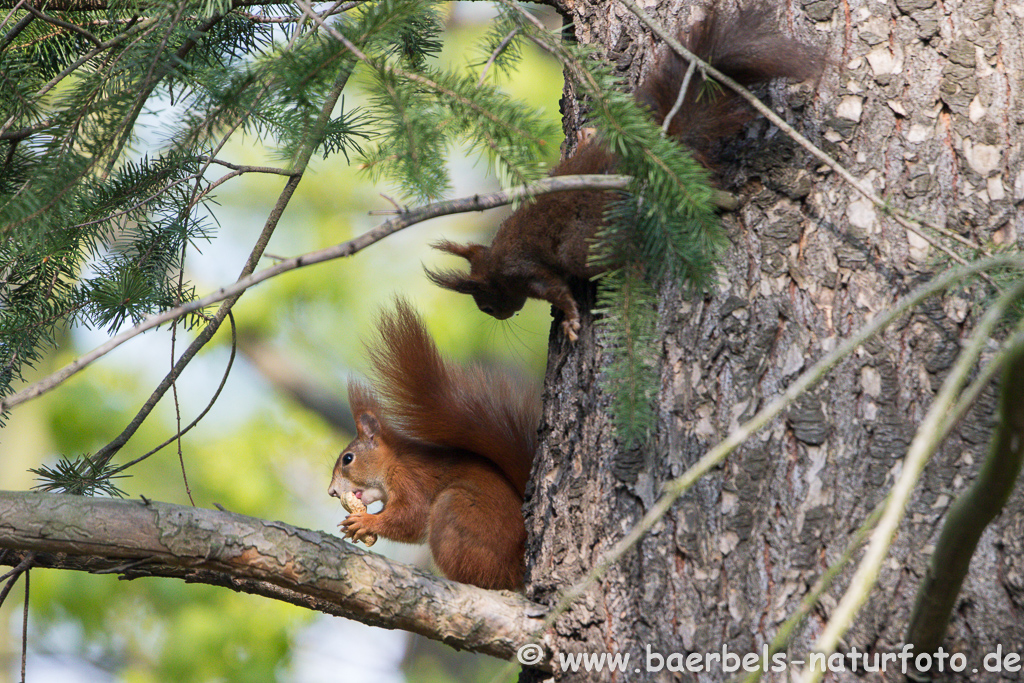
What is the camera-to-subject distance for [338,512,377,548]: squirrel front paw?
2143 mm

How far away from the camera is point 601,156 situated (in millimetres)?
1430

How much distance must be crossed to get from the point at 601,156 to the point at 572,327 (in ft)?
1.09

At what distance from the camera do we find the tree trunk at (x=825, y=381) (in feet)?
3.92

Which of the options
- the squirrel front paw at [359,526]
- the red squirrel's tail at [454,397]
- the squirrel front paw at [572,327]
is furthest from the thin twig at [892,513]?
the squirrel front paw at [359,526]

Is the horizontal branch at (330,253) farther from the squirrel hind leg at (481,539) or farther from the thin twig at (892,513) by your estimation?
the squirrel hind leg at (481,539)

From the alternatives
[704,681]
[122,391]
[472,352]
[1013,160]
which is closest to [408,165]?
[704,681]

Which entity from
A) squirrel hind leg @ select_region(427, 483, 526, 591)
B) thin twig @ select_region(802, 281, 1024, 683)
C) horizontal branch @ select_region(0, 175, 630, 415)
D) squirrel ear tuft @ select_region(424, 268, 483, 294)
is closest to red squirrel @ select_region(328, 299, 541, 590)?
squirrel hind leg @ select_region(427, 483, 526, 591)

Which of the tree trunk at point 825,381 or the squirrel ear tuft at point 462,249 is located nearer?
the tree trunk at point 825,381

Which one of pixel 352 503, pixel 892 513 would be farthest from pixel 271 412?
pixel 892 513

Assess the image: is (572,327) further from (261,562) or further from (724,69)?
(261,562)

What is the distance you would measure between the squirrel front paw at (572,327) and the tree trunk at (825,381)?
85 mm

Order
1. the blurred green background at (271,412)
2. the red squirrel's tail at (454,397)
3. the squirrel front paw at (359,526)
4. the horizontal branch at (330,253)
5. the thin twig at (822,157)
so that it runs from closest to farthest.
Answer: the horizontal branch at (330,253)
the thin twig at (822,157)
the red squirrel's tail at (454,397)
the squirrel front paw at (359,526)
the blurred green background at (271,412)

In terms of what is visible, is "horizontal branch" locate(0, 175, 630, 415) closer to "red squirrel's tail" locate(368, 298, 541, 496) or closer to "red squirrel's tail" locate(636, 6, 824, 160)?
"red squirrel's tail" locate(636, 6, 824, 160)

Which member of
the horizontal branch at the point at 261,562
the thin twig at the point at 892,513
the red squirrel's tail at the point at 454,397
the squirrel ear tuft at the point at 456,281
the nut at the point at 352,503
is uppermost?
the squirrel ear tuft at the point at 456,281
